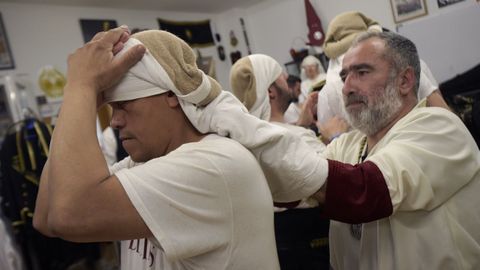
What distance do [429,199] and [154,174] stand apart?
2.61 feet

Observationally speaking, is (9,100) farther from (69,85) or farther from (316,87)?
(69,85)

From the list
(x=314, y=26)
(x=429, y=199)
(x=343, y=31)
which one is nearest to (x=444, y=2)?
(x=314, y=26)

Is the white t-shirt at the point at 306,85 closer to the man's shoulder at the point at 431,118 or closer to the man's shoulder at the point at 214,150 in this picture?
the man's shoulder at the point at 431,118

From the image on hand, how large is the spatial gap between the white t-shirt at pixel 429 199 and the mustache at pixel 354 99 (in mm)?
233

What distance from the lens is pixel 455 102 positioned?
356 cm

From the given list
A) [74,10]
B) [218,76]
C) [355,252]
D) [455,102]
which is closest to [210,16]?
[218,76]

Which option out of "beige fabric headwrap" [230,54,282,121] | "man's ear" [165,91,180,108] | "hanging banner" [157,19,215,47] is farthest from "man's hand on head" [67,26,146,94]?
"hanging banner" [157,19,215,47]

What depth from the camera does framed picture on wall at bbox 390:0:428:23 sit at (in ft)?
17.8

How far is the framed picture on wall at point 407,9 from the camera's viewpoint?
543 centimetres

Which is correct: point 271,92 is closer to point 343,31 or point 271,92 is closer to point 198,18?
point 343,31

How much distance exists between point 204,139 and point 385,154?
55cm

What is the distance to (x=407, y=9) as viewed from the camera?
559cm

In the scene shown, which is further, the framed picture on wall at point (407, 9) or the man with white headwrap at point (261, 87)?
the framed picture on wall at point (407, 9)

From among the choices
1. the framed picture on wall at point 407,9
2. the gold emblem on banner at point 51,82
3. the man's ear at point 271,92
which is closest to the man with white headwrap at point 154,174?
the man's ear at point 271,92
